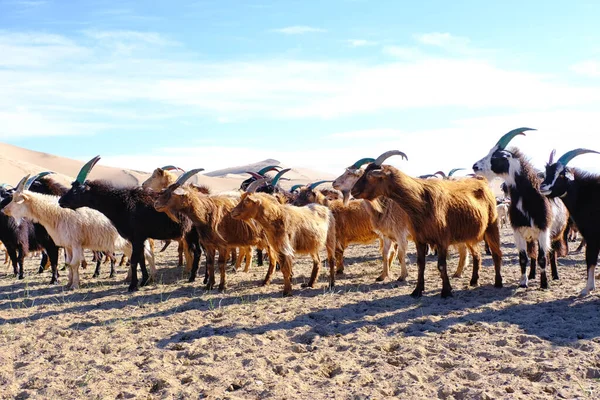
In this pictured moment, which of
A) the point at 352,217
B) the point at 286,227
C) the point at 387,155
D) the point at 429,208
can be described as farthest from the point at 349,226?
the point at 429,208

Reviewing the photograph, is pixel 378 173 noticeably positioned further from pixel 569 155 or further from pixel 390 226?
pixel 569 155

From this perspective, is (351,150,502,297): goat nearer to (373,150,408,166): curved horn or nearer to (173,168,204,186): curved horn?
(373,150,408,166): curved horn

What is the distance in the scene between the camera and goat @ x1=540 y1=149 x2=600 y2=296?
24.4 feet

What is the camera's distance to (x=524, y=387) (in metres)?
4.39

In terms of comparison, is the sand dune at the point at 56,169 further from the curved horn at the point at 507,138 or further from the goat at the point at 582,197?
the goat at the point at 582,197

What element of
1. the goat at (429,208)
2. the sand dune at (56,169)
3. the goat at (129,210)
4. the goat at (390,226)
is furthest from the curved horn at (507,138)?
the sand dune at (56,169)

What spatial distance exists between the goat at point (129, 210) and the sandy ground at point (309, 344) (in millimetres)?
1131

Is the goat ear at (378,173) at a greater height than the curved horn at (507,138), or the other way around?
the curved horn at (507,138)

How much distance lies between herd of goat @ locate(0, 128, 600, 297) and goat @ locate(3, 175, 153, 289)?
2 centimetres

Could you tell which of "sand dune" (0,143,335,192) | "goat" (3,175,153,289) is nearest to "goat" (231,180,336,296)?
"goat" (3,175,153,289)

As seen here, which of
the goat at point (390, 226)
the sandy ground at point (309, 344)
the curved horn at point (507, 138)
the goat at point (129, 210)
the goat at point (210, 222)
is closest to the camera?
the sandy ground at point (309, 344)

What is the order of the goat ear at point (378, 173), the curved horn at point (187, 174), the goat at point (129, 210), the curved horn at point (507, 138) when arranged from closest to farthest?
the goat ear at point (378, 173) → the curved horn at point (507, 138) → the curved horn at point (187, 174) → the goat at point (129, 210)

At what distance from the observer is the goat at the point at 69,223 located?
993 cm

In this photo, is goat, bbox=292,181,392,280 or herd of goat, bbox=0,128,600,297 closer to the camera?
herd of goat, bbox=0,128,600,297
